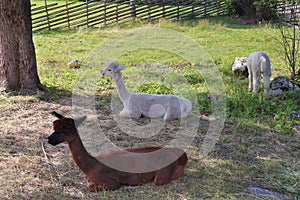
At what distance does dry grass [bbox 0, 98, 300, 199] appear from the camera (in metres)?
4.00

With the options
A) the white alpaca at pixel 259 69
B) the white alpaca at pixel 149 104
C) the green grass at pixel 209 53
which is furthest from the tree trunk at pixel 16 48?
the white alpaca at pixel 259 69

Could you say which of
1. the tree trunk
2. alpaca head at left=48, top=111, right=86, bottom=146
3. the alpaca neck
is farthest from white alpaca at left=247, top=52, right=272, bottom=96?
alpaca head at left=48, top=111, right=86, bottom=146

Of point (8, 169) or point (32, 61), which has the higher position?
point (32, 61)

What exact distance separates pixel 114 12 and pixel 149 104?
1339 centimetres

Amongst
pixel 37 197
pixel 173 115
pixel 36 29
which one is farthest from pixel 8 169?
pixel 36 29

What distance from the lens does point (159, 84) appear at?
26.0ft

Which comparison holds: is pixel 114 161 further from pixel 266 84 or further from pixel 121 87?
pixel 266 84

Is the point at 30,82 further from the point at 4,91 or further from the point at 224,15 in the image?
the point at 224,15

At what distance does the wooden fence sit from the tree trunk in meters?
7.84

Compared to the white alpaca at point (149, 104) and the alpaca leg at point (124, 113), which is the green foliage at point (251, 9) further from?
the alpaca leg at point (124, 113)

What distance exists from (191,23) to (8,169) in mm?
13720

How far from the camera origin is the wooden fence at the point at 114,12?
1579cm

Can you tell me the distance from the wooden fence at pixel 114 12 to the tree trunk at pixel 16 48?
7841 mm

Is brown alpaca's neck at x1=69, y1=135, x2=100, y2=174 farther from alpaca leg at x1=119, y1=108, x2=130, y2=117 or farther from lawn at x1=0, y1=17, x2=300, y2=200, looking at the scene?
alpaca leg at x1=119, y1=108, x2=130, y2=117
